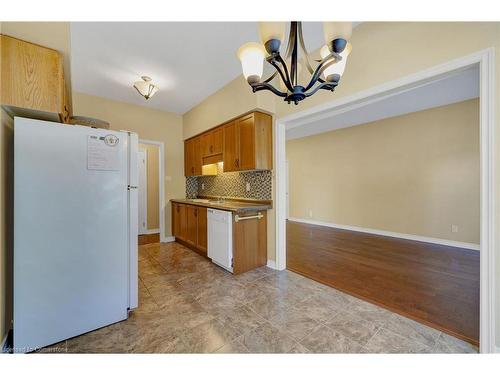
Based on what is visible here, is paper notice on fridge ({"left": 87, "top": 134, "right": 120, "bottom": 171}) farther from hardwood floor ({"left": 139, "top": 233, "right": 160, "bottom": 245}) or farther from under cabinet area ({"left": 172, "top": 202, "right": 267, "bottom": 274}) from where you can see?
hardwood floor ({"left": 139, "top": 233, "right": 160, "bottom": 245})

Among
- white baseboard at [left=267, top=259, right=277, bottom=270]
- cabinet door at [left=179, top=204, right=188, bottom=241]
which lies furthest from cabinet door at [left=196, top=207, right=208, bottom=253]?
white baseboard at [left=267, top=259, right=277, bottom=270]

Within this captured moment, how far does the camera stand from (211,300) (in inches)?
84.6

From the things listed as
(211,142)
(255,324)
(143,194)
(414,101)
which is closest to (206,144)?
(211,142)

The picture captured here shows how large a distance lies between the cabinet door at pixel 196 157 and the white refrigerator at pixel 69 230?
2.34 m

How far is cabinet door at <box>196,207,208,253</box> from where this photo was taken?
3.29m

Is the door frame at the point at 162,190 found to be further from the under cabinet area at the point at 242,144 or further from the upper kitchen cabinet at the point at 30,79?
the upper kitchen cabinet at the point at 30,79

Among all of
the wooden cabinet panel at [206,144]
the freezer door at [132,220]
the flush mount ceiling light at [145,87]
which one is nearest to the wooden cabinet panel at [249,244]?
the freezer door at [132,220]

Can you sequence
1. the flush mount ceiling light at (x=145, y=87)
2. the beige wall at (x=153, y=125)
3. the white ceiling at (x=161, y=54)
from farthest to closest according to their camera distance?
the beige wall at (x=153, y=125), the flush mount ceiling light at (x=145, y=87), the white ceiling at (x=161, y=54)

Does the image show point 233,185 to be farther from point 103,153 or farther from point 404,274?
point 404,274

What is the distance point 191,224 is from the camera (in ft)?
12.1

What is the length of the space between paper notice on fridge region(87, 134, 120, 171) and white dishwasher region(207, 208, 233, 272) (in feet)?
4.68

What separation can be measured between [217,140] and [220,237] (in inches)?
68.0

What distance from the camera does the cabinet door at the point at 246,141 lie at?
9.52ft
